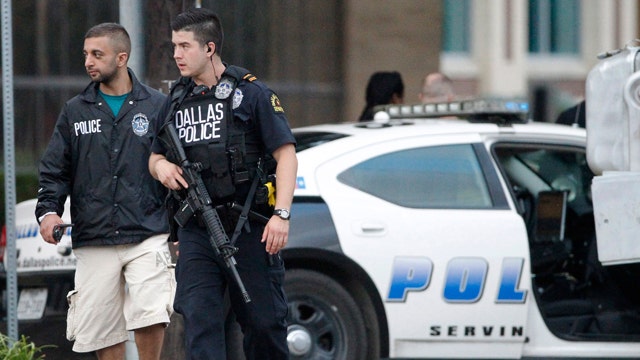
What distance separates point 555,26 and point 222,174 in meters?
15.5

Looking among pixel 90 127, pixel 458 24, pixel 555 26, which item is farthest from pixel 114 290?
pixel 555 26

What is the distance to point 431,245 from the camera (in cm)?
720

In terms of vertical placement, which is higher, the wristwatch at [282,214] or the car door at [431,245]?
the wristwatch at [282,214]

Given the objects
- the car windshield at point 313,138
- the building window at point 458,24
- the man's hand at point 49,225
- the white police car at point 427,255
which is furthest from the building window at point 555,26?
the man's hand at point 49,225

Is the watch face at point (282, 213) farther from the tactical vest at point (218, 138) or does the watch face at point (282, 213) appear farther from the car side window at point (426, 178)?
the car side window at point (426, 178)

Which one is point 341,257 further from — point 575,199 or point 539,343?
point 575,199

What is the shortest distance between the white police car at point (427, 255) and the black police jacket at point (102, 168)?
88cm

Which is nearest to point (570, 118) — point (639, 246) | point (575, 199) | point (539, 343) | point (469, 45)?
point (575, 199)

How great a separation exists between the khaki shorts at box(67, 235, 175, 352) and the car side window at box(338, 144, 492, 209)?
1.49 m

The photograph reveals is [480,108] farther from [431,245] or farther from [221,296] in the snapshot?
[221,296]

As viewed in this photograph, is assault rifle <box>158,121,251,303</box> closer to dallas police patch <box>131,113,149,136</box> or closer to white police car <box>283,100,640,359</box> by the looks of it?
dallas police patch <box>131,113,149,136</box>

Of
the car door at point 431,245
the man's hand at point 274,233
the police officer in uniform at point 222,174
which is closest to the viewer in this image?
the man's hand at point 274,233

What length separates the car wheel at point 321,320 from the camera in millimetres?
7047

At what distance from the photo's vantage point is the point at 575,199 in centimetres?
809
